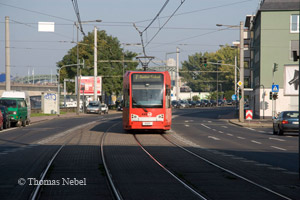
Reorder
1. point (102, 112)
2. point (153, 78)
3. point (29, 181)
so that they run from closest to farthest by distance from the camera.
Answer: point (29, 181) → point (153, 78) → point (102, 112)

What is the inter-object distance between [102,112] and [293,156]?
2522 inches

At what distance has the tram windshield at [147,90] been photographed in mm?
28188

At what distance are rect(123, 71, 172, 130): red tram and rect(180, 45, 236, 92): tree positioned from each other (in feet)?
399

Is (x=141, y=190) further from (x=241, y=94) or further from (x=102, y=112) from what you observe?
(x=102, y=112)

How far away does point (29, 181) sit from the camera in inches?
443

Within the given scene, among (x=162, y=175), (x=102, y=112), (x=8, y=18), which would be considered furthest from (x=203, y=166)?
(x=102, y=112)

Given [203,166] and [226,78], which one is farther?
[226,78]

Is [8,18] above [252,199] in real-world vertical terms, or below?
above

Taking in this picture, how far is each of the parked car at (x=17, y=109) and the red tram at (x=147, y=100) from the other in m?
12.7

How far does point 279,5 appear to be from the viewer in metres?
60.9

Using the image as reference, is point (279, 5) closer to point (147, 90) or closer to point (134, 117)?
point (147, 90)

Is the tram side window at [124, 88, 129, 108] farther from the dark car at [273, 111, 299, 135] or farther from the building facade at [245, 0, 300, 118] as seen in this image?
the building facade at [245, 0, 300, 118]

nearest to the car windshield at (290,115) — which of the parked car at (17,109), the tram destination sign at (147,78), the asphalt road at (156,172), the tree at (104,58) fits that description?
the tram destination sign at (147,78)

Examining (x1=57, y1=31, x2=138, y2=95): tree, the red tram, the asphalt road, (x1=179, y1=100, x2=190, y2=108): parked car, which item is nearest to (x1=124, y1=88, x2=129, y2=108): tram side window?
the red tram
